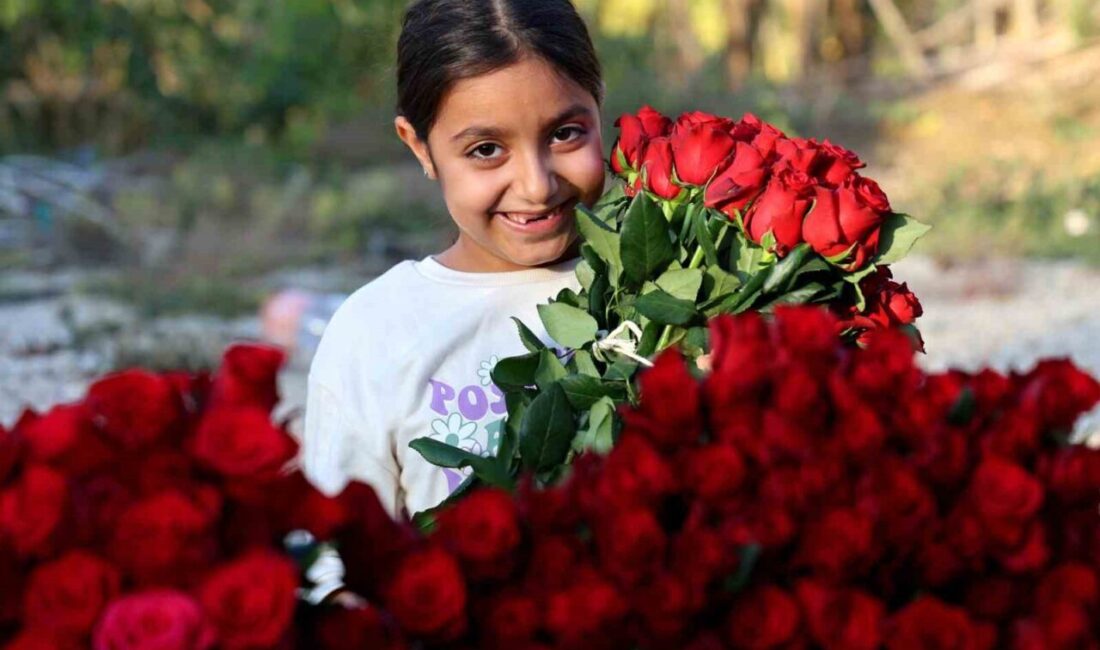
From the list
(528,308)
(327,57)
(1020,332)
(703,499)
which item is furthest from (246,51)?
(703,499)

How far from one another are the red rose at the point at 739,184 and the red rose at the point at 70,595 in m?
0.80

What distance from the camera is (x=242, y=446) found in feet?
2.95

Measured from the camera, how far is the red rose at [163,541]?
86 cm

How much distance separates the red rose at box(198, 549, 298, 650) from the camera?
2.77 ft

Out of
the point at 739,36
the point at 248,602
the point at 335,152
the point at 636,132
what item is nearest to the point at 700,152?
the point at 636,132

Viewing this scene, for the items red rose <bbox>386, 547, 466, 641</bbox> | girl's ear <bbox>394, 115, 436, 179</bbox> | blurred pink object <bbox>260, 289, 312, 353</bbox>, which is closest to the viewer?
red rose <bbox>386, 547, 466, 641</bbox>

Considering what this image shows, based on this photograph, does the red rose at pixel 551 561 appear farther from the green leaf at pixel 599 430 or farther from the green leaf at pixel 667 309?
the green leaf at pixel 667 309

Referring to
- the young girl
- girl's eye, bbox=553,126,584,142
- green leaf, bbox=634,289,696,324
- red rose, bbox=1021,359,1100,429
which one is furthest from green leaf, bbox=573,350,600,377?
red rose, bbox=1021,359,1100,429

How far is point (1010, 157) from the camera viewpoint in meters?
12.5

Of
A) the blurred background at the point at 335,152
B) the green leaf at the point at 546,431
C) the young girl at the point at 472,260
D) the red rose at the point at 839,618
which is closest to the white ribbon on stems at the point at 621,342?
the green leaf at the point at 546,431

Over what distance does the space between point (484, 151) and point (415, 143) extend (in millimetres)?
219

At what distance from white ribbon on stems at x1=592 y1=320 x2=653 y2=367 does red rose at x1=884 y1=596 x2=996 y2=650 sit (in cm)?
56

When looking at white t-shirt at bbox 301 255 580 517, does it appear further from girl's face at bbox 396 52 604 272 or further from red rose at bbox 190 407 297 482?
red rose at bbox 190 407 297 482

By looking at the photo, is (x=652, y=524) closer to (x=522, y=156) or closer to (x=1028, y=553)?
(x=1028, y=553)
